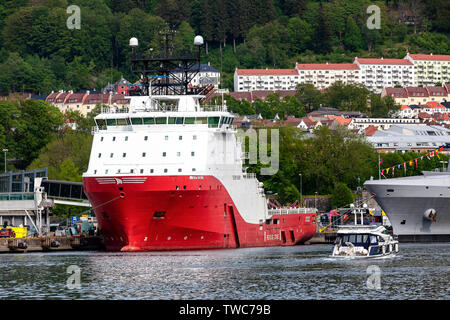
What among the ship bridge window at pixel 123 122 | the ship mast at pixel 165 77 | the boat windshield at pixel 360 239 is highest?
the ship mast at pixel 165 77

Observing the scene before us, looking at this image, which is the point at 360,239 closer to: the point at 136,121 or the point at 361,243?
the point at 361,243

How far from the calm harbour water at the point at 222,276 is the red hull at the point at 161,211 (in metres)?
1.80

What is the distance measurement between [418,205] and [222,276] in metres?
36.0

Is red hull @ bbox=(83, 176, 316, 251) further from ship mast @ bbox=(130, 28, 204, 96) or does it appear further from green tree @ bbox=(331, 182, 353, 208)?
green tree @ bbox=(331, 182, 353, 208)

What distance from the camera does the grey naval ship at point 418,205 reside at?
9688cm

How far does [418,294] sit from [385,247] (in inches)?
815

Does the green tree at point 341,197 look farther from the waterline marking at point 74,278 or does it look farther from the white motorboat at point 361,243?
the waterline marking at point 74,278

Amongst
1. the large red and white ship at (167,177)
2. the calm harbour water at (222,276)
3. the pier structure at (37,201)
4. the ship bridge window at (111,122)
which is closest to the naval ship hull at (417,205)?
the calm harbour water at (222,276)

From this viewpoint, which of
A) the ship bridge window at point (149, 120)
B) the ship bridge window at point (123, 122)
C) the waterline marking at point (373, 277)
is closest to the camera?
the waterline marking at point (373, 277)

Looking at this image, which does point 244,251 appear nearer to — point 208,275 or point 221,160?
point 221,160

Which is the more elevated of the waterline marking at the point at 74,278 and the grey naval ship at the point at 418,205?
the grey naval ship at the point at 418,205

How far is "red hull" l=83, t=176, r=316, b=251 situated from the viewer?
81000 millimetres

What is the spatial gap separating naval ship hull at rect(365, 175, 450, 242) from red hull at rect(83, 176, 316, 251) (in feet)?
59.6

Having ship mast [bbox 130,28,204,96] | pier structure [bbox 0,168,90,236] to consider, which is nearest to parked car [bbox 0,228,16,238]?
pier structure [bbox 0,168,90,236]
